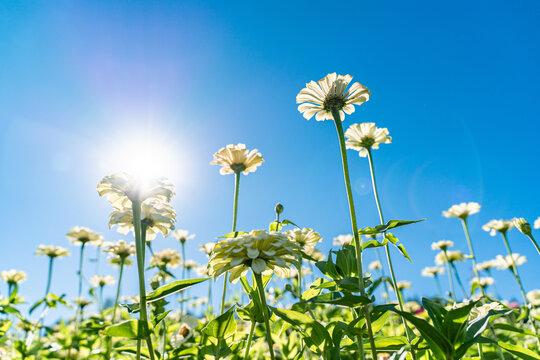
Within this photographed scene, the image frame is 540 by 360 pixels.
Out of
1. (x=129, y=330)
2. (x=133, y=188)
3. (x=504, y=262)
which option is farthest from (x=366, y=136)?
(x=504, y=262)

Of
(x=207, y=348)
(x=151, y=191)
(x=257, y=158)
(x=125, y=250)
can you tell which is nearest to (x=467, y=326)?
(x=207, y=348)

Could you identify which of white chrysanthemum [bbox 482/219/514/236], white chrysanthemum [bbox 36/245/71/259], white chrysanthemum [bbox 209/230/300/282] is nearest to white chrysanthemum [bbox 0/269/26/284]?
white chrysanthemum [bbox 36/245/71/259]

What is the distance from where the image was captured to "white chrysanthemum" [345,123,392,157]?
2.49m

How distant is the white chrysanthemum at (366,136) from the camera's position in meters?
2.49

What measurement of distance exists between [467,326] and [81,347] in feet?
10.6

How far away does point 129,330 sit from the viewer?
4.03 ft

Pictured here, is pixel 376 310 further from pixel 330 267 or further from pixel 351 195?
pixel 351 195

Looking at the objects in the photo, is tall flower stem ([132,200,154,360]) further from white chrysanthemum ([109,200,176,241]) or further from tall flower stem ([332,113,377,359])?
tall flower stem ([332,113,377,359])

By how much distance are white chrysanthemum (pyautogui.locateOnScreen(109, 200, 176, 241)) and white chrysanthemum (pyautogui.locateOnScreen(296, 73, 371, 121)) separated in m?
0.90

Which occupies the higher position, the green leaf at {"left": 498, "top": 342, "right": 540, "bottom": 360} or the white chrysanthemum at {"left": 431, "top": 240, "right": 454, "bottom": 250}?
the white chrysanthemum at {"left": 431, "top": 240, "right": 454, "bottom": 250}

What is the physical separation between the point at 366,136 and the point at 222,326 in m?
1.75

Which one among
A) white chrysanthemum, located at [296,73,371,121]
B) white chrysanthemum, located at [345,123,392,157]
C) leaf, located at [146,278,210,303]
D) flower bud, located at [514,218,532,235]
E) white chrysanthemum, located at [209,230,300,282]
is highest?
white chrysanthemum, located at [345,123,392,157]

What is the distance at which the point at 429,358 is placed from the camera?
4.90 feet

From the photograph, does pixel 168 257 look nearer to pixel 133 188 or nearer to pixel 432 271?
pixel 133 188
